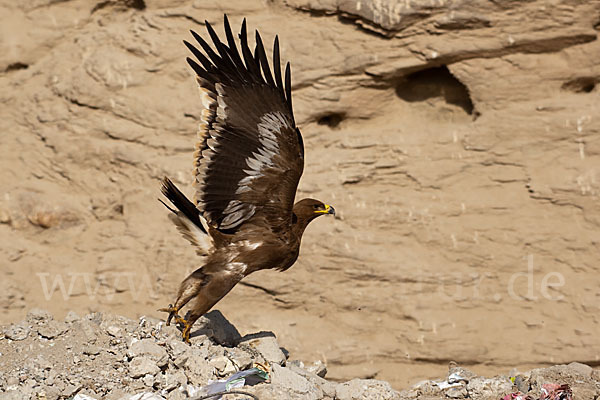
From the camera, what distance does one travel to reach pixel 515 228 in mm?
7242

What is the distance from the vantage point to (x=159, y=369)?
4.77 metres

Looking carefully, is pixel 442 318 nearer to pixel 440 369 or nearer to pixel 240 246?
pixel 440 369

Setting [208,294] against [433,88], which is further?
[433,88]

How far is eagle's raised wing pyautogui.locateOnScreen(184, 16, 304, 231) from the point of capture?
502 cm

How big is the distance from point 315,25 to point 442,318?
2949 mm

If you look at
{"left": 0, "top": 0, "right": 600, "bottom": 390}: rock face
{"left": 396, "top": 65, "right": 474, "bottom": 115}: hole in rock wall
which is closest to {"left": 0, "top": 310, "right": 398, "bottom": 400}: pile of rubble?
{"left": 0, "top": 0, "right": 600, "bottom": 390}: rock face

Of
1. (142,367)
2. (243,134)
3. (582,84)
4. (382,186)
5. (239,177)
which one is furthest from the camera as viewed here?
(382,186)

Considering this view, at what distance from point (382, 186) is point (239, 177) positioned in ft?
8.21

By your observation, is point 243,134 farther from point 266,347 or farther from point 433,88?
point 433,88

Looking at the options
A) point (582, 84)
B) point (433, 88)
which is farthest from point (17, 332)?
point (582, 84)

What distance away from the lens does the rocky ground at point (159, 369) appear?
4.62 m

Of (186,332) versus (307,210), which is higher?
(307,210)

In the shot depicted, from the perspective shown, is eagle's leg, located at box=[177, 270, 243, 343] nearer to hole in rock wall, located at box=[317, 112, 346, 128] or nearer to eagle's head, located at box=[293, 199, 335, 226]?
eagle's head, located at box=[293, 199, 335, 226]

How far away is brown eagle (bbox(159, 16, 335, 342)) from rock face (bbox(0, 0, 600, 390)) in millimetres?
1767
